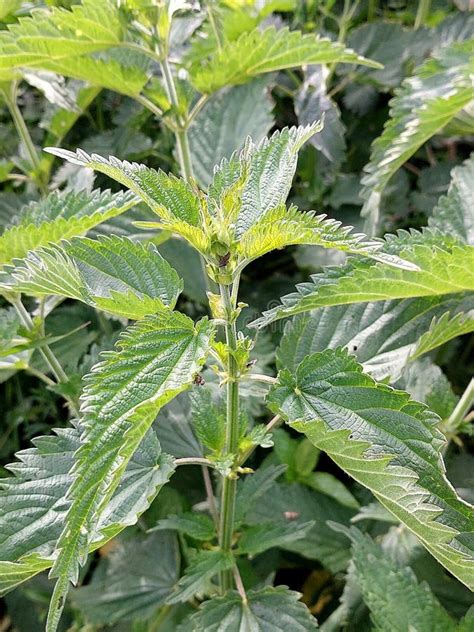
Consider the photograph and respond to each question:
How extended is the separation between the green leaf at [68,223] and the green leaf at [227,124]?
303 mm

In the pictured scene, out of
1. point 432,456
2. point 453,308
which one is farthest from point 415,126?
point 432,456

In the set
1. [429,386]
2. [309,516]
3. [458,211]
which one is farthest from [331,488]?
[458,211]

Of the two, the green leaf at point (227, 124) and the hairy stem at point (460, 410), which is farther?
the green leaf at point (227, 124)

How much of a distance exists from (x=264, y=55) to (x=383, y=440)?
534 mm

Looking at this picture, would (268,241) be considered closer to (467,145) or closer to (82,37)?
(82,37)

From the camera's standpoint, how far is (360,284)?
0.57 metres

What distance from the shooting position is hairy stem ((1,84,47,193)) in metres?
1.02

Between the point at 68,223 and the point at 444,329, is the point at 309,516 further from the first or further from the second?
the point at 68,223

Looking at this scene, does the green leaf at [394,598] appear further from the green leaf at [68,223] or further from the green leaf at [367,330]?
the green leaf at [68,223]

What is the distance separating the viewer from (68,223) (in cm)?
67

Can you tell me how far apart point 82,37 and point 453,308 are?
54cm

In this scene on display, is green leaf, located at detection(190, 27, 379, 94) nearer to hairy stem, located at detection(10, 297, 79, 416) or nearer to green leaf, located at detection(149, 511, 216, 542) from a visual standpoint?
hairy stem, located at detection(10, 297, 79, 416)

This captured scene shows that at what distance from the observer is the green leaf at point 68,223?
675 millimetres

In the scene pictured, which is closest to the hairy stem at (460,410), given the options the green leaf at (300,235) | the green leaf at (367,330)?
the green leaf at (367,330)
